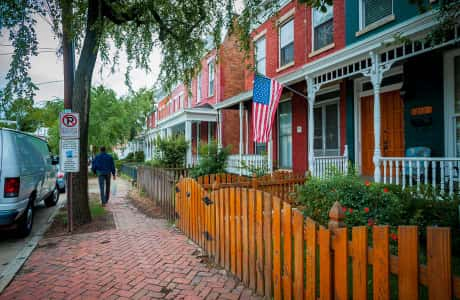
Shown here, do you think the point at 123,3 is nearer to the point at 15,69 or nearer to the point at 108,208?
the point at 15,69

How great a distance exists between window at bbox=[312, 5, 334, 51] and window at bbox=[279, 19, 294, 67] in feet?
4.10

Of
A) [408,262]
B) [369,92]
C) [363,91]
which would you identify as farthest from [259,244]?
[363,91]

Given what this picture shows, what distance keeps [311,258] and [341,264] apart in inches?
12.4

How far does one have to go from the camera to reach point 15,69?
5.42 metres

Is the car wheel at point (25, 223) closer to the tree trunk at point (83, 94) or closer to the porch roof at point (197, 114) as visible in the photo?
the tree trunk at point (83, 94)

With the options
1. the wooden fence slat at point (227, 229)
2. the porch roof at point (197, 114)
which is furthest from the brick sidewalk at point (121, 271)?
the porch roof at point (197, 114)

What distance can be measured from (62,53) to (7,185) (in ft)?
10.9

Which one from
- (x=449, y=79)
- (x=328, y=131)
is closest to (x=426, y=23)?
(x=449, y=79)

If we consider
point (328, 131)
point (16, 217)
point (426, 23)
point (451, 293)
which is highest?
point (426, 23)

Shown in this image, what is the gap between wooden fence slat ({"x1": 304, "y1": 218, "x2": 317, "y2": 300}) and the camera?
7.55 feet

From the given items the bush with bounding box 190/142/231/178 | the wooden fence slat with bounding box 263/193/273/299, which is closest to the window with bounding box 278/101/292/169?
the bush with bounding box 190/142/231/178

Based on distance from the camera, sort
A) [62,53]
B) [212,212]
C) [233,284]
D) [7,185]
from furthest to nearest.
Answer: [62,53] < [7,185] < [212,212] < [233,284]

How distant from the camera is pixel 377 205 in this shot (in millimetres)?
3928

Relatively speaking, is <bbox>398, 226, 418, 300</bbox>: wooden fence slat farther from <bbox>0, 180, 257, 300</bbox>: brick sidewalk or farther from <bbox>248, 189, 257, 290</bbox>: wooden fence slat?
<bbox>0, 180, 257, 300</bbox>: brick sidewalk
